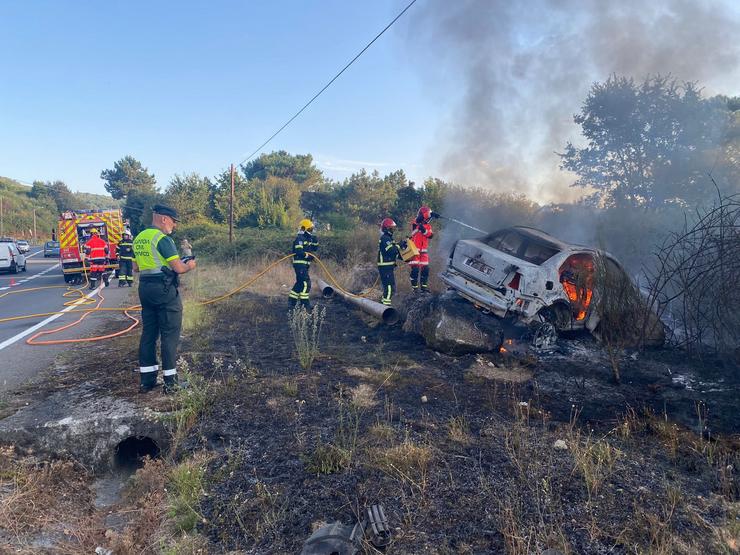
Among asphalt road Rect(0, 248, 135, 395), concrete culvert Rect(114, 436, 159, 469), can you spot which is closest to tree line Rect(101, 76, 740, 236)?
asphalt road Rect(0, 248, 135, 395)

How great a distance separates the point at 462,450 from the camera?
3459 millimetres

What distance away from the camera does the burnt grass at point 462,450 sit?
2605 mm

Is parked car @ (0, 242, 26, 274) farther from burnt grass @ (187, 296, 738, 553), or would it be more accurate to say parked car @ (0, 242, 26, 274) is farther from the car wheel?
the car wheel

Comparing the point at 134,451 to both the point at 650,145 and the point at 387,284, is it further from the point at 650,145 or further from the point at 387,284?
the point at 650,145

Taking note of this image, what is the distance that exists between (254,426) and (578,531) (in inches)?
97.1

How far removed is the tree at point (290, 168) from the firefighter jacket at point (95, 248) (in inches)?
991

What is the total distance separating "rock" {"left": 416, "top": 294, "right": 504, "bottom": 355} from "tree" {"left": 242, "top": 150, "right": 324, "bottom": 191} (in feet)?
106

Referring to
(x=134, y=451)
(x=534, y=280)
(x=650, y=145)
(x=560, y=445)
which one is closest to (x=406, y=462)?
(x=560, y=445)

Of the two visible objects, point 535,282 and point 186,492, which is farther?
point 535,282

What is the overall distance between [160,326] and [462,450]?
9.97 feet

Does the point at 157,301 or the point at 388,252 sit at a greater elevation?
the point at 388,252

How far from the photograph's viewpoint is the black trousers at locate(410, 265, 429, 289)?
29.6 ft

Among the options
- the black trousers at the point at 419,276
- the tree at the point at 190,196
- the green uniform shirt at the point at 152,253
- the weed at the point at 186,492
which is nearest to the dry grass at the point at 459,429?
the weed at the point at 186,492

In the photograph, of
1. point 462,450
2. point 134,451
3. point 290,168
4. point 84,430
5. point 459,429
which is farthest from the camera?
point 290,168
